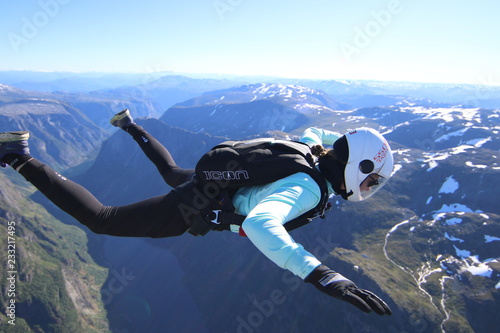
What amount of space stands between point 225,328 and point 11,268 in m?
148

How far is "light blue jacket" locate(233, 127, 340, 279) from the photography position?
536 cm

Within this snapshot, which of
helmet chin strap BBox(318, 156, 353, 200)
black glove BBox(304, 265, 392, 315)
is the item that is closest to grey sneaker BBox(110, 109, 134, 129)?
helmet chin strap BBox(318, 156, 353, 200)

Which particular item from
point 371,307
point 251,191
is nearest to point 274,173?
point 251,191

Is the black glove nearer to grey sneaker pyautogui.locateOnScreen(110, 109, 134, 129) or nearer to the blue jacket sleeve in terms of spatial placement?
the blue jacket sleeve

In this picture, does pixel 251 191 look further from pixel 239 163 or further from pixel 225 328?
pixel 225 328

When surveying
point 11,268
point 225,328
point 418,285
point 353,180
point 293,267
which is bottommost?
point 225,328

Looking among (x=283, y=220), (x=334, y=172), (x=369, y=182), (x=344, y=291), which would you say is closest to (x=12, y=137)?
(x=283, y=220)

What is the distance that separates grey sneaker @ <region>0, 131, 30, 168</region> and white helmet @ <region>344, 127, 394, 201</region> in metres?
9.07

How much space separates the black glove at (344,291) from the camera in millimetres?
4941

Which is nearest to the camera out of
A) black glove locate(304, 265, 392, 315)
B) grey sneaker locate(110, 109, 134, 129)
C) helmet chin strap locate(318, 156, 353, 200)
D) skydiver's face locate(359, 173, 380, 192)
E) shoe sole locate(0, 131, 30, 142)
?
black glove locate(304, 265, 392, 315)

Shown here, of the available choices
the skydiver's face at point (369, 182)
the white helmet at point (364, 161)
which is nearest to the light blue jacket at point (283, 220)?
the white helmet at point (364, 161)

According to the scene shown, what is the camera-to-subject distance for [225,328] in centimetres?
19325

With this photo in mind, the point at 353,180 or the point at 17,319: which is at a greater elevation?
the point at 353,180

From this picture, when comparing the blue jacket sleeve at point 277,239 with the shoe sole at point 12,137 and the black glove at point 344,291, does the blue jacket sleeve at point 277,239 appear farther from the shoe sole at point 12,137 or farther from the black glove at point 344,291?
the shoe sole at point 12,137
